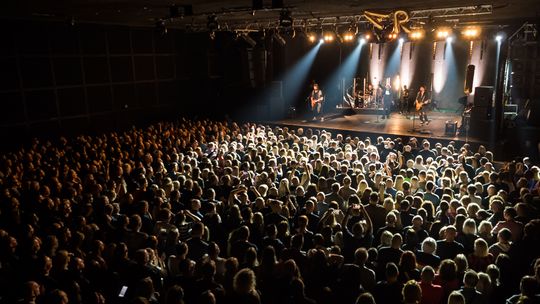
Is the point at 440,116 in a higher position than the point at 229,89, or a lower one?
lower

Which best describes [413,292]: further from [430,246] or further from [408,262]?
[430,246]

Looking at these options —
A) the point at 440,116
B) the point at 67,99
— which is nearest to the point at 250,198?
the point at 67,99

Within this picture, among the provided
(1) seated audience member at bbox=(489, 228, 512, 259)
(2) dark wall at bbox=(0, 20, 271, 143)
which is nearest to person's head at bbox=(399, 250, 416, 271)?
(1) seated audience member at bbox=(489, 228, 512, 259)

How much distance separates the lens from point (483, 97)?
13.6m

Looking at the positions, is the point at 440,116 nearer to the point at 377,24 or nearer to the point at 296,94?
the point at 296,94

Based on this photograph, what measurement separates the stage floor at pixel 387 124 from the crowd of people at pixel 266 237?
A: 4828 millimetres

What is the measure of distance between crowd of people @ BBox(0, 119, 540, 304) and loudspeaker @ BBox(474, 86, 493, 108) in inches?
191

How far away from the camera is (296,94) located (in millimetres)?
20688

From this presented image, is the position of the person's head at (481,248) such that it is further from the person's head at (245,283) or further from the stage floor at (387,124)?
the stage floor at (387,124)

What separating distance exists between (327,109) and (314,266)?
17536 mm

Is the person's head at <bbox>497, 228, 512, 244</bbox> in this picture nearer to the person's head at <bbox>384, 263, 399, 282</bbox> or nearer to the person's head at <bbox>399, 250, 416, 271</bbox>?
the person's head at <bbox>399, 250, 416, 271</bbox>

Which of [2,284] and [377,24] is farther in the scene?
[377,24]

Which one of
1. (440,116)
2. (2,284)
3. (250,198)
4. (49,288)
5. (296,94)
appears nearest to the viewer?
(49,288)

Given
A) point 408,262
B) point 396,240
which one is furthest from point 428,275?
point 396,240
